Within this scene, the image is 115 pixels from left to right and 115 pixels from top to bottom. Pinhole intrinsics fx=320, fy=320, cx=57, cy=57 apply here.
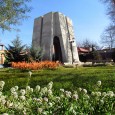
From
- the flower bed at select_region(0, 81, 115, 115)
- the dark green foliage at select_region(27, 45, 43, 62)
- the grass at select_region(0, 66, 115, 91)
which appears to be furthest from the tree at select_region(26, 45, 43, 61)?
the flower bed at select_region(0, 81, 115, 115)

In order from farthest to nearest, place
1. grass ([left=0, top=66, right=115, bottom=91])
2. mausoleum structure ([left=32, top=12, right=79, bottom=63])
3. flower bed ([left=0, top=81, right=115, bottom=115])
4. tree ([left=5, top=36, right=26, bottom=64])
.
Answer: mausoleum structure ([left=32, top=12, right=79, bottom=63]) → tree ([left=5, top=36, right=26, bottom=64]) → grass ([left=0, top=66, right=115, bottom=91]) → flower bed ([left=0, top=81, right=115, bottom=115])

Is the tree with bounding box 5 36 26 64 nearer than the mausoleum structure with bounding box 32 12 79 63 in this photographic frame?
Yes

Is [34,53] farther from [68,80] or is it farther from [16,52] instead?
[68,80]

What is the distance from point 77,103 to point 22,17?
14.8 m

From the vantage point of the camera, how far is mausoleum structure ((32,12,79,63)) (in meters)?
46.6

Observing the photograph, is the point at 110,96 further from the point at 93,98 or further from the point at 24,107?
the point at 24,107

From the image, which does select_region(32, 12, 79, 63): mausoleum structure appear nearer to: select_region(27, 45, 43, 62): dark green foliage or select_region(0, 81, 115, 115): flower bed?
select_region(27, 45, 43, 62): dark green foliage

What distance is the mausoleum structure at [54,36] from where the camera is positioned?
4656 centimetres

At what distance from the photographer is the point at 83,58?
6122 cm

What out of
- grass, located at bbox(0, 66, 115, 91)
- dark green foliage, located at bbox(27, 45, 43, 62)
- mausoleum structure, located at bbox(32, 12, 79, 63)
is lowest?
grass, located at bbox(0, 66, 115, 91)

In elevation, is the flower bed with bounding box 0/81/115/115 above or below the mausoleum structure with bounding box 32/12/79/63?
below

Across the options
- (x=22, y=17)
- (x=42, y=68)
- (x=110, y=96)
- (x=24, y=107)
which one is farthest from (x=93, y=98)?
(x=42, y=68)

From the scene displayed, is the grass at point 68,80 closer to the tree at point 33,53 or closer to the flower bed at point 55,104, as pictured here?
the flower bed at point 55,104

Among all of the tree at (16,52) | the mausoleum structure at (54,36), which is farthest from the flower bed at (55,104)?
the mausoleum structure at (54,36)
